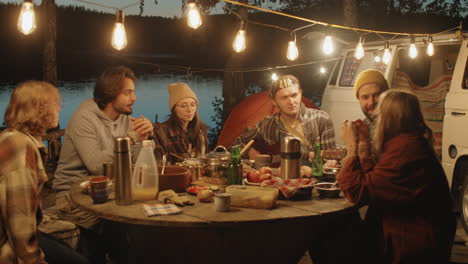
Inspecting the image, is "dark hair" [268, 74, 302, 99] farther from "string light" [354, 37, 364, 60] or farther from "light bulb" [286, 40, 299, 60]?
"string light" [354, 37, 364, 60]

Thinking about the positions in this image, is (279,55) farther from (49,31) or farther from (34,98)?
(34,98)

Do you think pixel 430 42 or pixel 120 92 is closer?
pixel 120 92

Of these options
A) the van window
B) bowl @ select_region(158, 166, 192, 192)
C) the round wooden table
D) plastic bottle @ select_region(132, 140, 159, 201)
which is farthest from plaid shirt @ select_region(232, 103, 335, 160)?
the van window

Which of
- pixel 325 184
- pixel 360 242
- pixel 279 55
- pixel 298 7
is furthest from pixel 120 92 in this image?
pixel 279 55

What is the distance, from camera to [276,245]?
3250 mm

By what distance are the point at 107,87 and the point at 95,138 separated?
0.43 meters

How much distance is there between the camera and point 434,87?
313 inches

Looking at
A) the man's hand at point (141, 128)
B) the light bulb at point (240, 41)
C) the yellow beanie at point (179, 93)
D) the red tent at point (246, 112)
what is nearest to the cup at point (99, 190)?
the man's hand at point (141, 128)

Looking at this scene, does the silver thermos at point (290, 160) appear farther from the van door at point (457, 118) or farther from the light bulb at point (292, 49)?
the van door at point (457, 118)

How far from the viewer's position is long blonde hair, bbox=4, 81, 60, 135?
2721 mm

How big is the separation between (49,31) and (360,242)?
8038mm

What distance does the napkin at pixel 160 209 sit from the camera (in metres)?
2.76

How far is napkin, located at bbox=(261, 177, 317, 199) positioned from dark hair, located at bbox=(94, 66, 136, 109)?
1.49 meters

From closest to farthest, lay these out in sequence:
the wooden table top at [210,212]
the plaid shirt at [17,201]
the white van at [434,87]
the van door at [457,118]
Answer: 1. the plaid shirt at [17,201]
2. the wooden table top at [210,212]
3. the van door at [457,118]
4. the white van at [434,87]
